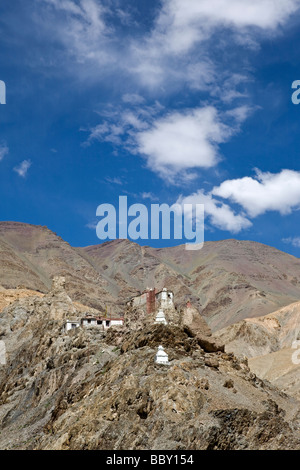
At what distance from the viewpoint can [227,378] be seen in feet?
139

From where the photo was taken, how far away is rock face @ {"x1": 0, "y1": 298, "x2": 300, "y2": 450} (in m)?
30.0

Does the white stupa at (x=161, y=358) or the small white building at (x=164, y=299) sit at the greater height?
the small white building at (x=164, y=299)

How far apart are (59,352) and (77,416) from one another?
89.9 feet

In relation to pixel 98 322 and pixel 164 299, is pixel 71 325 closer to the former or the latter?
pixel 98 322

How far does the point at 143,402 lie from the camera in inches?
1394

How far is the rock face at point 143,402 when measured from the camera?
30047 millimetres

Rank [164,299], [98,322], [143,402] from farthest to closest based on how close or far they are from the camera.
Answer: [98,322] → [164,299] → [143,402]

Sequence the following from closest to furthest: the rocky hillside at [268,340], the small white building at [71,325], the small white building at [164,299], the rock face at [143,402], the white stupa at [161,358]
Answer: the rock face at [143,402], the white stupa at [161,358], the small white building at [164,299], the small white building at [71,325], the rocky hillside at [268,340]

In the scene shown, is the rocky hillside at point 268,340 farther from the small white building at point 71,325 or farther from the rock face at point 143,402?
the rock face at point 143,402

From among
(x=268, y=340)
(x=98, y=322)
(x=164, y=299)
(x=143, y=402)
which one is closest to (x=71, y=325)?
(x=98, y=322)

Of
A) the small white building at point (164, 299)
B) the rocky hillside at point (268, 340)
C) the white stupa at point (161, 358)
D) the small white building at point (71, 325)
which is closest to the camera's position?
the white stupa at point (161, 358)

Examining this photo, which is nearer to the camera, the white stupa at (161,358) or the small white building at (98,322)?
the white stupa at (161,358)

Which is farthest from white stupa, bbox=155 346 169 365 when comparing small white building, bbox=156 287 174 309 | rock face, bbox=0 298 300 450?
small white building, bbox=156 287 174 309

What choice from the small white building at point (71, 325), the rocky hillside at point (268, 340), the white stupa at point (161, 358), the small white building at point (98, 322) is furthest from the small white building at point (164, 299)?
the rocky hillside at point (268, 340)
